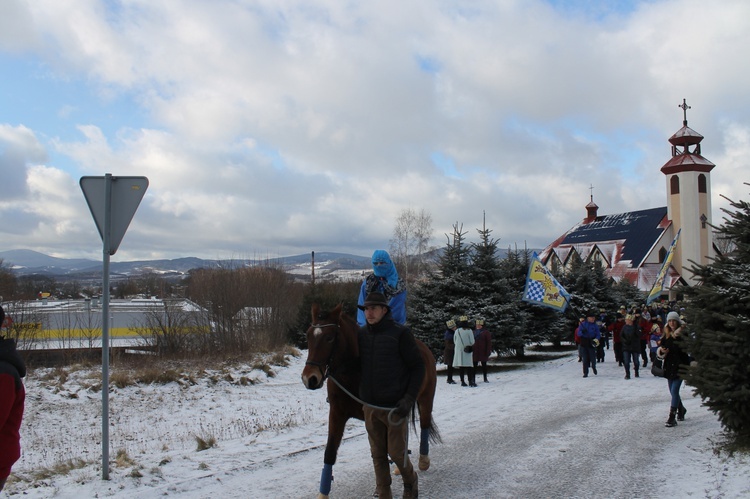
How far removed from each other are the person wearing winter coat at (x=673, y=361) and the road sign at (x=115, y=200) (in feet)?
25.8

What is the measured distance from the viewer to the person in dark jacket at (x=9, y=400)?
3619 millimetres

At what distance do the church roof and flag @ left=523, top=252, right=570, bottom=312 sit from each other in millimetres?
40804

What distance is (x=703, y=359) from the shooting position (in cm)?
728

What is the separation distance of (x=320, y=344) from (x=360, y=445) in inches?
147

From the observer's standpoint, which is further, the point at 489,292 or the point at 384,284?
the point at 489,292

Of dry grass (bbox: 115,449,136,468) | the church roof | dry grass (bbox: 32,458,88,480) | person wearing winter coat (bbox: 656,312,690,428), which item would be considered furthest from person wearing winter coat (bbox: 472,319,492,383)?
the church roof

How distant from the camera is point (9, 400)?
364 cm

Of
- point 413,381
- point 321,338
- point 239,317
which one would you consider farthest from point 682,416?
point 239,317

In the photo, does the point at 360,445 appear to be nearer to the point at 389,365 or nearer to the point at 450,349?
the point at 389,365

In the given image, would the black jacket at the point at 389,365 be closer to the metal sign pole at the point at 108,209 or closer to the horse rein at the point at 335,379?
the horse rein at the point at 335,379

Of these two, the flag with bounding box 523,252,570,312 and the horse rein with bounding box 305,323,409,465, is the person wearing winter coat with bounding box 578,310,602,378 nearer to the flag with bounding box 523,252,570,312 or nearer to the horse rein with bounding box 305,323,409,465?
the flag with bounding box 523,252,570,312

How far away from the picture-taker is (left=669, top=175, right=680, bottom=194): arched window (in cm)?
6069

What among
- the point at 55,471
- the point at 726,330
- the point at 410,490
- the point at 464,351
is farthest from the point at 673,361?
the point at 55,471

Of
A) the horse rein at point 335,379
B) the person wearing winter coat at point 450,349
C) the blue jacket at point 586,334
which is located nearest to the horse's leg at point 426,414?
the horse rein at point 335,379
